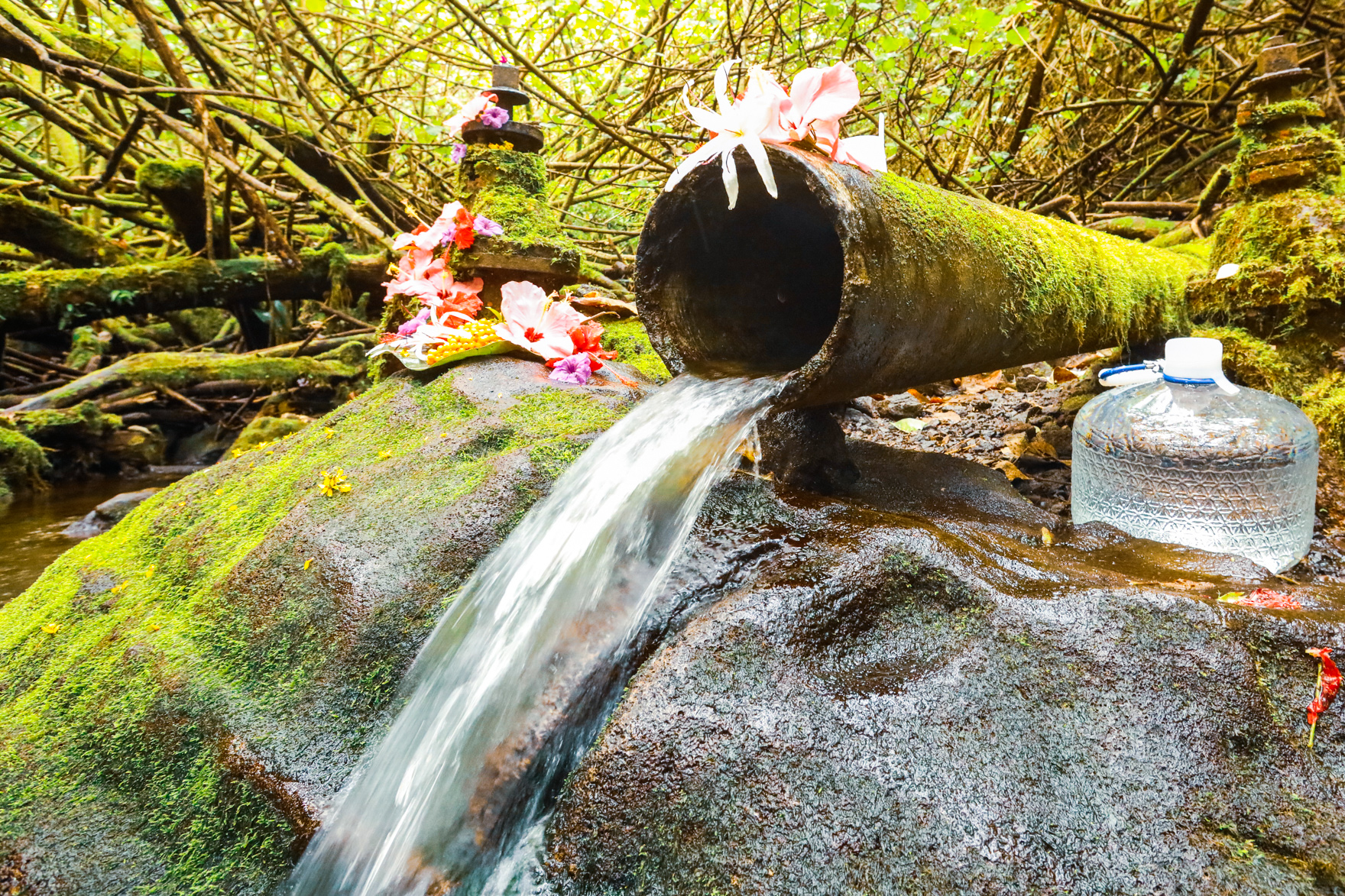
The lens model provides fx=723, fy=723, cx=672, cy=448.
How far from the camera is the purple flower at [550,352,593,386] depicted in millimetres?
3299

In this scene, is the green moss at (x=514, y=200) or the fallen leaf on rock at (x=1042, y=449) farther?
the green moss at (x=514, y=200)

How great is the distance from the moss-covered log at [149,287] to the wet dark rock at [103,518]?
188cm

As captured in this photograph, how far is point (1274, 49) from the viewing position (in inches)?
129

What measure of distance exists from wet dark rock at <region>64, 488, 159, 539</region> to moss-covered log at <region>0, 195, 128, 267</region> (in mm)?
2872

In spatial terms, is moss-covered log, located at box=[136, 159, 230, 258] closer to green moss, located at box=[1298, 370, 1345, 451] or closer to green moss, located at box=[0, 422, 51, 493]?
green moss, located at box=[0, 422, 51, 493]

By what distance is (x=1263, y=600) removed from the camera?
151 cm

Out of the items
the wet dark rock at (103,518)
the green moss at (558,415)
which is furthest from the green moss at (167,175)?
the green moss at (558,415)

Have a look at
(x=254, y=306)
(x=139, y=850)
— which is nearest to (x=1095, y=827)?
(x=139, y=850)

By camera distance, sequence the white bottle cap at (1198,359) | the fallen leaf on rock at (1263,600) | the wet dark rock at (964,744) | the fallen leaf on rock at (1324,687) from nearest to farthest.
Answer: the wet dark rock at (964,744), the fallen leaf on rock at (1324,687), the fallen leaf on rock at (1263,600), the white bottle cap at (1198,359)

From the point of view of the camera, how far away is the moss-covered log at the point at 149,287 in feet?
19.7

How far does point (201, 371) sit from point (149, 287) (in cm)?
165

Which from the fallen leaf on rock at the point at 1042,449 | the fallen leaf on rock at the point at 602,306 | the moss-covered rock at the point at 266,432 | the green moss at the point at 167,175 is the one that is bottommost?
the fallen leaf on rock at the point at 1042,449

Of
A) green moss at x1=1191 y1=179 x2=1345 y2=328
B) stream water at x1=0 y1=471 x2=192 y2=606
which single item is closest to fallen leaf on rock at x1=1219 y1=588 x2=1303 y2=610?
green moss at x1=1191 y1=179 x2=1345 y2=328

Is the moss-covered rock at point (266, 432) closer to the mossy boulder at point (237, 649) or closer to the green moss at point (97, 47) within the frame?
the green moss at point (97, 47)
